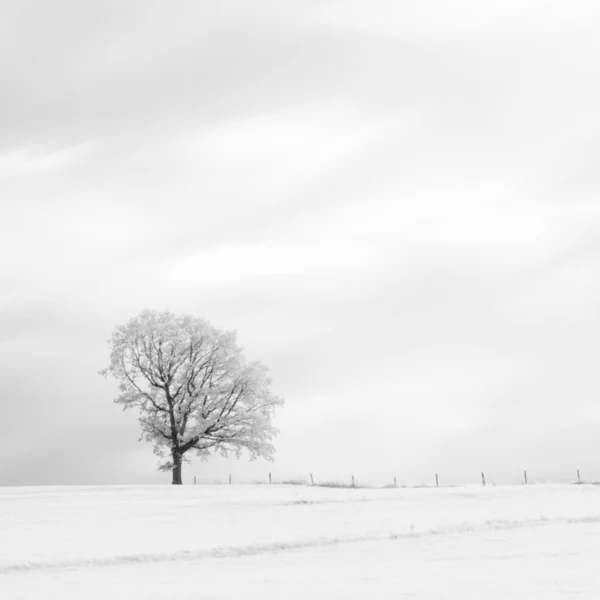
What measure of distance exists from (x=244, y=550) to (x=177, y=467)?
3684 cm

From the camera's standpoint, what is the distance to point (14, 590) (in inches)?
645

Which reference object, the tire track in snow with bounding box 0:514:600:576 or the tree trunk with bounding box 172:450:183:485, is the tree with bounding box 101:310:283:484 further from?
the tire track in snow with bounding box 0:514:600:576

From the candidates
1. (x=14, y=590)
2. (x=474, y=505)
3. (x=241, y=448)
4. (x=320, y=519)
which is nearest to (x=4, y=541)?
(x=14, y=590)

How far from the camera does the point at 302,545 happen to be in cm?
2302

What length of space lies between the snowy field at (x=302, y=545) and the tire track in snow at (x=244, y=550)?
49mm

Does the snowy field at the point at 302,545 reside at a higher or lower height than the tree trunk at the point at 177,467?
lower

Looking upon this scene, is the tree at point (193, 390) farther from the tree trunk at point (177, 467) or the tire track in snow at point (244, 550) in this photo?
the tire track in snow at point (244, 550)

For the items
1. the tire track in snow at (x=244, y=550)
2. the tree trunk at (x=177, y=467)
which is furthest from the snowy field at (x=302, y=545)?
the tree trunk at (x=177, y=467)

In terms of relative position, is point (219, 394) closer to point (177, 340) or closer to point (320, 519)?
point (177, 340)

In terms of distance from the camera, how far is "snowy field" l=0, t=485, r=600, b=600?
50.1ft


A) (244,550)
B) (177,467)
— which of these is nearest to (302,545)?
(244,550)

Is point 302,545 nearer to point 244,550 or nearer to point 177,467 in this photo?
point 244,550

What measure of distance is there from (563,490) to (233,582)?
28.0 metres

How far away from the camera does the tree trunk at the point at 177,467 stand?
57.5 metres
